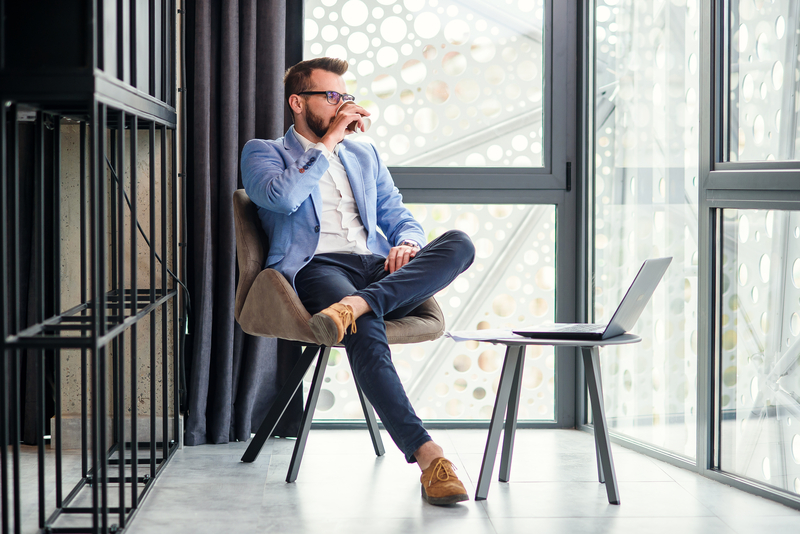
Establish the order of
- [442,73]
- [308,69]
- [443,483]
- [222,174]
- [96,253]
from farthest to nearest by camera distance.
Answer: [442,73]
[222,174]
[308,69]
[443,483]
[96,253]

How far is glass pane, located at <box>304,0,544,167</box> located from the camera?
276cm

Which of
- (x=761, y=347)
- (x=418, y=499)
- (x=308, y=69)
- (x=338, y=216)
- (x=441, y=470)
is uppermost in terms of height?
(x=308, y=69)

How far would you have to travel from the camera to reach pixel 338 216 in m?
2.40

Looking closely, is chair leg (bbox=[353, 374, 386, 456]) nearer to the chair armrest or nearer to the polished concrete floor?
the polished concrete floor

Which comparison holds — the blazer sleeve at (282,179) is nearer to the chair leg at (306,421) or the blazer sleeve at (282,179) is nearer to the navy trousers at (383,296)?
the navy trousers at (383,296)

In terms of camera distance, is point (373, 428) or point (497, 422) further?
point (373, 428)

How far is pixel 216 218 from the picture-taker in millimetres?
2604

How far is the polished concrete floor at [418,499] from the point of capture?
5.87 feet

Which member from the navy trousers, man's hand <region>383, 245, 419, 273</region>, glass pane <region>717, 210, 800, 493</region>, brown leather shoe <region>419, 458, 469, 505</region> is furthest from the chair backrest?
glass pane <region>717, 210, 800, 493</region>

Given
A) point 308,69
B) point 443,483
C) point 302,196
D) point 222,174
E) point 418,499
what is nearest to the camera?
point 443,483

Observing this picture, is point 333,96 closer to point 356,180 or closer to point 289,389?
point 356,180

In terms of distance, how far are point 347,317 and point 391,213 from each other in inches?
25.8

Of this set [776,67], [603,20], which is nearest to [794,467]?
[776,67]

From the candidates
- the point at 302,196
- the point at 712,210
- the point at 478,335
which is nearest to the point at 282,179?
the point at 302,196
